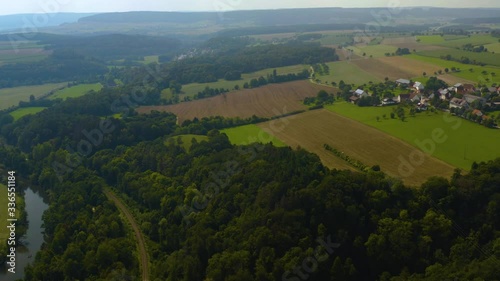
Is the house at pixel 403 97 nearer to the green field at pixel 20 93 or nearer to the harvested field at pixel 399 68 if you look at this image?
the harvested field at pixel 399 68

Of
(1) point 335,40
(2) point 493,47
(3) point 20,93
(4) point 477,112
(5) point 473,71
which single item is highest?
(1) point 335,40

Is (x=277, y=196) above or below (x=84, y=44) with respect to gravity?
below

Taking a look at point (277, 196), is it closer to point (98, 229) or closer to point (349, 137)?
point (98, 229)

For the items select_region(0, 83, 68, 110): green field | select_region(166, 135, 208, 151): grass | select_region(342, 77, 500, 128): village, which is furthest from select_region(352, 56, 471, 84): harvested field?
select_region(0, 83, 68, 110): green field

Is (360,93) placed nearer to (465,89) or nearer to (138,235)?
(465,89)

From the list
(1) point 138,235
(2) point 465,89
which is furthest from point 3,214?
(2) point 465,89

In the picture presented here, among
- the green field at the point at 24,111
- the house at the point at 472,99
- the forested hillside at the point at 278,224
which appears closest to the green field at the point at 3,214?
the forested hillside at the point at 278,224

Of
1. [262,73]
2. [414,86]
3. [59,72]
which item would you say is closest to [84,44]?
[59,72]
